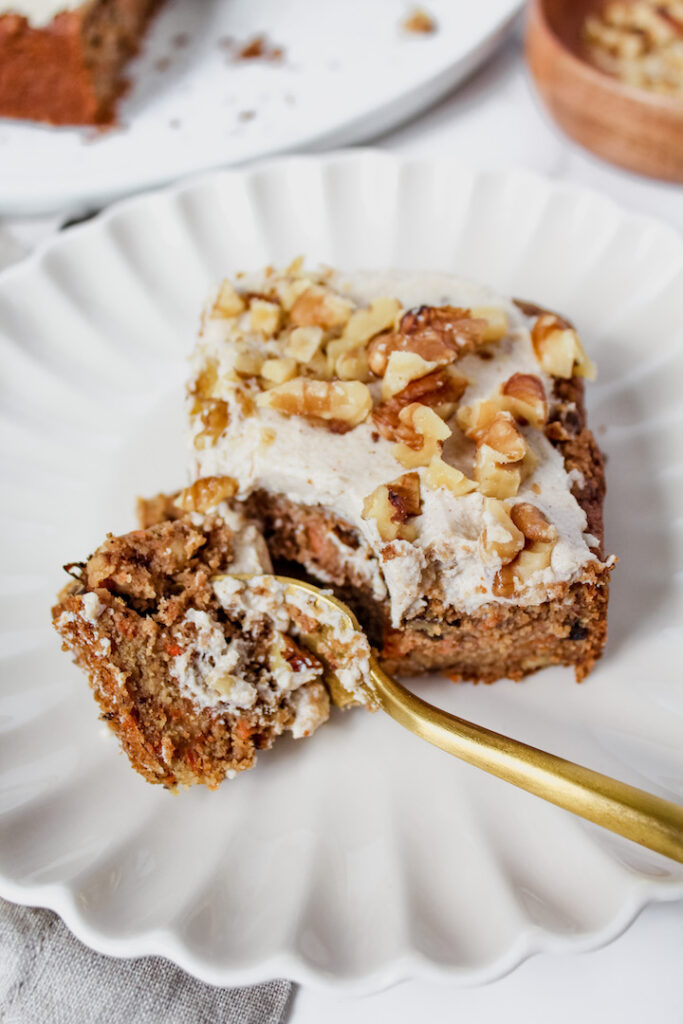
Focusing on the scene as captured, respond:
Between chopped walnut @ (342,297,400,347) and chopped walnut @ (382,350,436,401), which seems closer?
chopped walnut @ (382,350,436,401)

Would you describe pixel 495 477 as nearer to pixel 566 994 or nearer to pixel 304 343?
pixel 304 343

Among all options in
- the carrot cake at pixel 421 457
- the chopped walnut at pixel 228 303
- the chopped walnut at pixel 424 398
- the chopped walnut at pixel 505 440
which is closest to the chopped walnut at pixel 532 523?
the carrot cake at pixel 421 457

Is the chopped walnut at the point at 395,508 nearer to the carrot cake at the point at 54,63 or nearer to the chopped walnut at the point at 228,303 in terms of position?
the chopped walnut at the point at 228,303

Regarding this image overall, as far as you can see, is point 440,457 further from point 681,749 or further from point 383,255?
point 383,255

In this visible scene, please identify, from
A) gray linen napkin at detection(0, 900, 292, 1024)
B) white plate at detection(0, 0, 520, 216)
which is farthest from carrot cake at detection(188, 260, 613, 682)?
white plate at detection(0, 0, 520, 216)

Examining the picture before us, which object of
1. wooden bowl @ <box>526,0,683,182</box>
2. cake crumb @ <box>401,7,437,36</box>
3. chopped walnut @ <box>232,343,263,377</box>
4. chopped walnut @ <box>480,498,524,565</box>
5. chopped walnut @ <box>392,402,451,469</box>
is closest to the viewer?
chopped walnut @ <box>480,498,524,565</box>

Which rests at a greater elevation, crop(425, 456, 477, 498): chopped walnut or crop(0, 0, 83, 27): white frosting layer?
crop(0, 0, 83, 27): white frosting layer

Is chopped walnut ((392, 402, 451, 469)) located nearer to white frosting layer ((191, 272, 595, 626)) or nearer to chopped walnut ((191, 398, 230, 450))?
white frosting layer ((191, 272, 595, 626))

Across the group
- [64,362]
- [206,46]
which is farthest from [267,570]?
[206,46]
